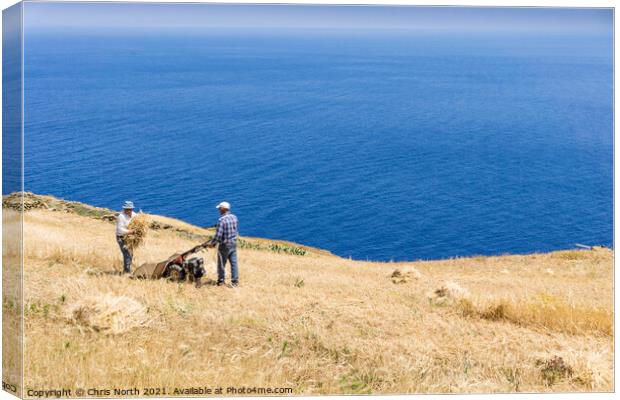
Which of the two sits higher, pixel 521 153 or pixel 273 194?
pixel 521 153

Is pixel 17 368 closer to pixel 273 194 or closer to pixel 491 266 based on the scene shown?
pixel 491 266

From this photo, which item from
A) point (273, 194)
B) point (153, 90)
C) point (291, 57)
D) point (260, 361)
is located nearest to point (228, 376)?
point (260, 361)

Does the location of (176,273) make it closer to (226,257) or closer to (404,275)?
(226,257)

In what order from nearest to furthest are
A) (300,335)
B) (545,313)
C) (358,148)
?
(300,335) < (545,313) < (358,148)

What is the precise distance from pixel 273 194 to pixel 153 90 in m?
50.4

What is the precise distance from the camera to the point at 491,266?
26.1 meters

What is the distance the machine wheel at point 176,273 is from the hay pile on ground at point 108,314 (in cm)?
238

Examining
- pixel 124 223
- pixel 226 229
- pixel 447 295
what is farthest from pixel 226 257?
pixel 447 295

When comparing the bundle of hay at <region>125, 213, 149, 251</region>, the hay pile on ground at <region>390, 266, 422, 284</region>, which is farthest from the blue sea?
the bundle of hay at <region>125, 213, 149, 251</region>

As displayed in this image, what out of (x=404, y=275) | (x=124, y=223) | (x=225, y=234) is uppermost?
(x=225, y=234)

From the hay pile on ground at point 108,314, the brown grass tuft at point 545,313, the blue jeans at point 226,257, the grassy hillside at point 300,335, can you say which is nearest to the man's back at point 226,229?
the blue jeans at point 226,257

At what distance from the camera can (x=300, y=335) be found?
13617 mm

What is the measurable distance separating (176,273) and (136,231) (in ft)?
4.57

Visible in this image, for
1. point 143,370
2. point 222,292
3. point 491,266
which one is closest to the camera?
point 143,370
